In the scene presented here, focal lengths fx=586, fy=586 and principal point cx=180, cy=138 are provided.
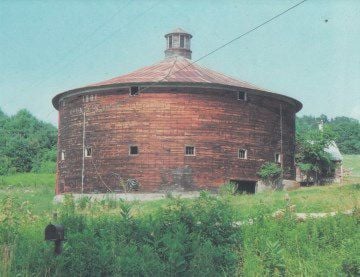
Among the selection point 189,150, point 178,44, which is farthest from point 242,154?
point 178,44

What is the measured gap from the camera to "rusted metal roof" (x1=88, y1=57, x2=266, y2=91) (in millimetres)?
28094

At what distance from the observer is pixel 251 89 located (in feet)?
94.3

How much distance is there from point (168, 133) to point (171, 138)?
0.90 ft

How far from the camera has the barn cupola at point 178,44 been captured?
1335 inches

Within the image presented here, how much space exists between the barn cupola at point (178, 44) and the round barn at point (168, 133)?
398 cm

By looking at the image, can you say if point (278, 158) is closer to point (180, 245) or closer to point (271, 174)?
point (271, 174)

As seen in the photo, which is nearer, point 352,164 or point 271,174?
point 271,174

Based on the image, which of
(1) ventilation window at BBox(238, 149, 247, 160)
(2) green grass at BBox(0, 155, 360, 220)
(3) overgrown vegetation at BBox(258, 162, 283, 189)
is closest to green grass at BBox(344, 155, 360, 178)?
(2) green grass at BBox(0, 155, 360, 220)

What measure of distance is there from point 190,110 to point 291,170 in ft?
24.7

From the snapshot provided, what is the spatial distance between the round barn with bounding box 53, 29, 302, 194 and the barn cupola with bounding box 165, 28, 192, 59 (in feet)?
13.1

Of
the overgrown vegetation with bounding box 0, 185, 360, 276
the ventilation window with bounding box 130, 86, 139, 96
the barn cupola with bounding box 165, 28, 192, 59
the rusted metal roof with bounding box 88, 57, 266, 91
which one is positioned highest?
the barn cupola with bounding box 165, 28, 192, 59

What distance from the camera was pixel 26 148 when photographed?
71188 millimetres

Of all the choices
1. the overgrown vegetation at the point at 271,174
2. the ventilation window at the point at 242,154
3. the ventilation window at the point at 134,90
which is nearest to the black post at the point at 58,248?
the ventilation window at the point at 134,90

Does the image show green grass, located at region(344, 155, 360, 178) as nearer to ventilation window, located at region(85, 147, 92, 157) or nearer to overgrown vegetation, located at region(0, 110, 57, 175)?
overgrown vegetation, located at region(0, 110, 57, 175)
